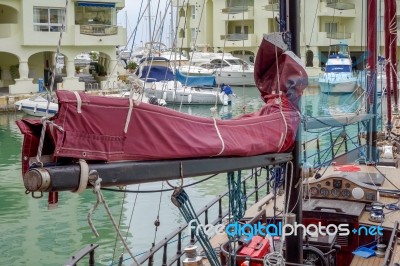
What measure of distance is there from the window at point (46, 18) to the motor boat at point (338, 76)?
21.9m

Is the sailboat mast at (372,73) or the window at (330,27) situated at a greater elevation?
the window at (330,27)

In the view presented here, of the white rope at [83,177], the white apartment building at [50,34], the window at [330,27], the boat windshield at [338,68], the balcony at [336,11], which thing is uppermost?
the balcony at [336,11]

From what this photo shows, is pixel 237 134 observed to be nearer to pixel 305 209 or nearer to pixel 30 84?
pixel 305 209

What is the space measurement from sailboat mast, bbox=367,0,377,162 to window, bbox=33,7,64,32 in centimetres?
3183

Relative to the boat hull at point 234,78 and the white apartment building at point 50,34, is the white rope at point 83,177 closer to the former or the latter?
the white apartment building at point 50,34

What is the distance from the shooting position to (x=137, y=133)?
467cm

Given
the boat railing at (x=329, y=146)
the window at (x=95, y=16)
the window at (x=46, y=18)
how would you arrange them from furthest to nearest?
the window at (x=95, y=16) → the window at (x=46, y=18) → the boat railing at (x=329, y=146)

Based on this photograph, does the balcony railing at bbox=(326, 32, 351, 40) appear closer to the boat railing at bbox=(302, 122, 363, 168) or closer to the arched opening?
the arched opening

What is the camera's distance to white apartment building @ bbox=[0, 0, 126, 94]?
42.9 m

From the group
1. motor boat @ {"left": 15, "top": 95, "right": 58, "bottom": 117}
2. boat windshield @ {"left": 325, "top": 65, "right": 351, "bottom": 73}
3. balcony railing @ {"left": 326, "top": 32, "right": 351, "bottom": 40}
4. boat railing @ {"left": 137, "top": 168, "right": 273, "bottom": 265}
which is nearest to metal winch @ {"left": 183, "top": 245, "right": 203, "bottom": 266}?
boat railing @ {"left": 137, "top": 168, "right": 273, "bottom": 265}

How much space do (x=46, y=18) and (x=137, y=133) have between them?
4166 cm

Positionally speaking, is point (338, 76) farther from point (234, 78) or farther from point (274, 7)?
point (234, 78)

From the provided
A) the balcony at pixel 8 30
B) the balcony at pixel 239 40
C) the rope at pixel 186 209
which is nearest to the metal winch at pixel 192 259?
the rope at pixel 186 209

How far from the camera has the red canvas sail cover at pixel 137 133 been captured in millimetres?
4211
